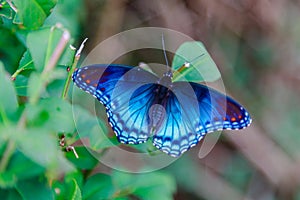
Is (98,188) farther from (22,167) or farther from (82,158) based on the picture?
(22,167)

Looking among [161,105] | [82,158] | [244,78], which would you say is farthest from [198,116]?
[244,78]

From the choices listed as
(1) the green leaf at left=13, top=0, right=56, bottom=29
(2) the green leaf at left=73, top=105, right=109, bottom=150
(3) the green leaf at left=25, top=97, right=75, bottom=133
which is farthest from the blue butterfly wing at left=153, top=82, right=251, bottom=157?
(3) the green leaf at left=25, top=97, right=75, bottom=133

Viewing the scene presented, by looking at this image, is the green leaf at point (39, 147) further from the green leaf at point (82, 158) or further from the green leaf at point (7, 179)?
the green leaf at point (82, 158)

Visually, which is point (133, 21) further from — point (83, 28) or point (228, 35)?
point (228, 35)

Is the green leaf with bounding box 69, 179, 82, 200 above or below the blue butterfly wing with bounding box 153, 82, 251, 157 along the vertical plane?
above

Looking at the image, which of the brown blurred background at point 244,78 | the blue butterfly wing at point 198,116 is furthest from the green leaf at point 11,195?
the brown blurred background at point 244,78

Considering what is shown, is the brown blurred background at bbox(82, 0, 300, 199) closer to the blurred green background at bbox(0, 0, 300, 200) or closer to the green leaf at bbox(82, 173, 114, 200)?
the blurred green background at bbox(0, 0, 300, 200)
